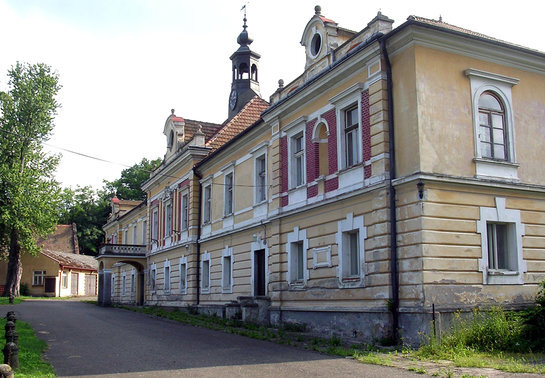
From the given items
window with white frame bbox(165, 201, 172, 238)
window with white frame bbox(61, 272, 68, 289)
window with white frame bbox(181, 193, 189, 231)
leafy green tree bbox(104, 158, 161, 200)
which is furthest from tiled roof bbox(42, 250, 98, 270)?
window with white frame bbox(181, 193, 189, 231)

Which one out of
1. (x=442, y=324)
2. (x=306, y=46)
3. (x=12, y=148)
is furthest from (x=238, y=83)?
(x=442, y=324)

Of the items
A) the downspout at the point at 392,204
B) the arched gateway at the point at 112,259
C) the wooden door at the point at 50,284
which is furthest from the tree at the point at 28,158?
the downspout at the point at 392,204

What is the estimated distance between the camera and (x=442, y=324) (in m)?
12.7

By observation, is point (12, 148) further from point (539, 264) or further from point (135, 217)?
point (539, 264)

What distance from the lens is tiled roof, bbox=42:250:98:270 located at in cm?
5856

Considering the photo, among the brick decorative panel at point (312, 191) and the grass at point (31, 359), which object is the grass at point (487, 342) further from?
the grass at point (31, 359)

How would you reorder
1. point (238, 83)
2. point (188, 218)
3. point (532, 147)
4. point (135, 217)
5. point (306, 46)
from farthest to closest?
point (135, 217) → point (238, 83) → point (188, 218) → point (306, 46) → point (532, 147)

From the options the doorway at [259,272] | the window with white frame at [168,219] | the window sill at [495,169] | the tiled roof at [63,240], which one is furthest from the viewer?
the tiled roof at [63,240]

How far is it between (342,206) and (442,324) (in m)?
4.59

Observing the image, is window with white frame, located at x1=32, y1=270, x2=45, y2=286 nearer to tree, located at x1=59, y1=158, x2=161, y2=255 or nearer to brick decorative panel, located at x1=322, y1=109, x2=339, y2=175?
tree, located at x1=59, y1=158, x2=161, y2=255

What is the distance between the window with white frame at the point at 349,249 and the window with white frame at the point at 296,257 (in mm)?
2335

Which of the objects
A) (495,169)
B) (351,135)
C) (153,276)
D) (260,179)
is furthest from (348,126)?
(153,276)

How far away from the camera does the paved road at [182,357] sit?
1032cm

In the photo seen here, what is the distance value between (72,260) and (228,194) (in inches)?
1660
